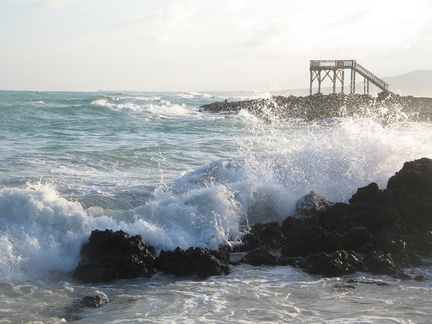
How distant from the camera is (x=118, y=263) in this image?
24.8ft

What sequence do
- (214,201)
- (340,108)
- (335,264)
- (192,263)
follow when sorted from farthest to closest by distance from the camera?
(340,108)
(214,201)
(192,263)
(335,264)

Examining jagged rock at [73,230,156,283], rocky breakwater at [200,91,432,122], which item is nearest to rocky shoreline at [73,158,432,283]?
jagged rock at [73,230,156,283]

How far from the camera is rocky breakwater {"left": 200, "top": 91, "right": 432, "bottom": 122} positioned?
118 ft

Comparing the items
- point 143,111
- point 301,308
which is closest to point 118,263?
point 301,308

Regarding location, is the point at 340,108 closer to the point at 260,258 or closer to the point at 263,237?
the point at 263,237

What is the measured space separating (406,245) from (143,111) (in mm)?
37217

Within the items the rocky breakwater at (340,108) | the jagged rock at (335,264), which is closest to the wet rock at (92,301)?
the jagged rock at (335,264)

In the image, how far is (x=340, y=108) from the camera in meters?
38.4

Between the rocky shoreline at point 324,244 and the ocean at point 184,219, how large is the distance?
8.1 inches

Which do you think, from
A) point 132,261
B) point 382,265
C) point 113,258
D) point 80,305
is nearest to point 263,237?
point 382,265

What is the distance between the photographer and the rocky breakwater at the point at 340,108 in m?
36.1

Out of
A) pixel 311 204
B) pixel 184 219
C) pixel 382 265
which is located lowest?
pixel 382 265

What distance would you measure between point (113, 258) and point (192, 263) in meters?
1.03

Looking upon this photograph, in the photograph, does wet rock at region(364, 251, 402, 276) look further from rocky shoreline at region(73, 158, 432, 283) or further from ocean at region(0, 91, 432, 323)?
ocean at region(0, 91, 432, 323)
